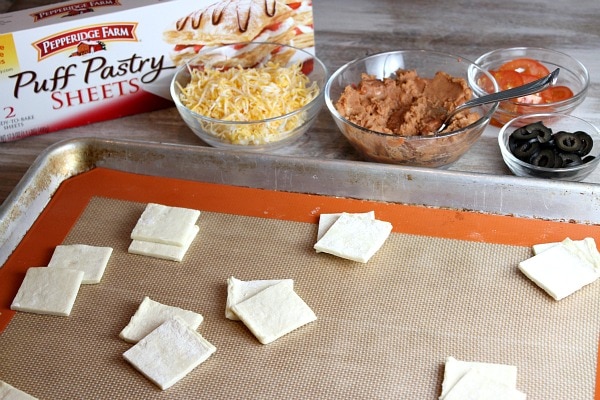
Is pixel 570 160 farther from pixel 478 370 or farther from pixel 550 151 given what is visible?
pixel 478 370

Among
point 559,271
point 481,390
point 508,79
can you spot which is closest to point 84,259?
point 481,390

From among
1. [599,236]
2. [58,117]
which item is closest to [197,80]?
[58,117]

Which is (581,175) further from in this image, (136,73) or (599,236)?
(136,73)

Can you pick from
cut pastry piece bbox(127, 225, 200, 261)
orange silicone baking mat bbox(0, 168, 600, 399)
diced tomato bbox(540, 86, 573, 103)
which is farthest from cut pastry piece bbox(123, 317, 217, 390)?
diced tomato bbox(540, 86, 573, 103)

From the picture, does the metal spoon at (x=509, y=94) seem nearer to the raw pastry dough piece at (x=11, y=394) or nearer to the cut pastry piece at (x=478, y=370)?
the cut pastry piece at (x=478, y=370)

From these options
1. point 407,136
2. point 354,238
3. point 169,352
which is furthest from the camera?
point 407,136

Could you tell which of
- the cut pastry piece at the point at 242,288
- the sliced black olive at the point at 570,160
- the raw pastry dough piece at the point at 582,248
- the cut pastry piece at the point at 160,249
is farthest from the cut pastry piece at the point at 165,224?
the sliced black olive at the point at 570,160

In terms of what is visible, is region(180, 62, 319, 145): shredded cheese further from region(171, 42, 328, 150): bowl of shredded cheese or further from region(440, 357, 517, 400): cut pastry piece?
region(440, 357, 517, 400): cut pastry piece
